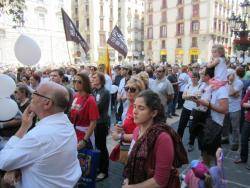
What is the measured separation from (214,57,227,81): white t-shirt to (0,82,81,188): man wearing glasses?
2.61 m

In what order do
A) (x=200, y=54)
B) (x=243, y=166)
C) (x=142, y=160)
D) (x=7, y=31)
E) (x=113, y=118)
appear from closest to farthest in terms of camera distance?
(x=142, y=160)
(x=243, y=166)
(x=113, y=118)
(x=7, y=31)
(x=200, y=54)

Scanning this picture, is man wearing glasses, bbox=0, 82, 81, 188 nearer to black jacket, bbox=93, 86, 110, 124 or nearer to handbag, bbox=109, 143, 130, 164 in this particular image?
handbag, bbox=109, 143, 130, 164

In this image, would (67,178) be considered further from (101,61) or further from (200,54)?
(200,54)

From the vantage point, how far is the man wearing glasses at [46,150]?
1951mm

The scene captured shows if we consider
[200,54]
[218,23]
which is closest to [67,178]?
[200,54]

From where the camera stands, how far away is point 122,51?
11.0m

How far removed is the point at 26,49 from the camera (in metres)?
4.64

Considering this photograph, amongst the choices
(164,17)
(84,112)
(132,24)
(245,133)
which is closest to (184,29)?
(164,17)

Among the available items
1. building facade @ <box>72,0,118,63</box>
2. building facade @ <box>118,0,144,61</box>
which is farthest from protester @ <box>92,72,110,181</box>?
building facade @ <box>118,0,144,61</box>

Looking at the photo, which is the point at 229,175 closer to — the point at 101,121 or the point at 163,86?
the point at 101,121

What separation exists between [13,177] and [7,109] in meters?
1.71

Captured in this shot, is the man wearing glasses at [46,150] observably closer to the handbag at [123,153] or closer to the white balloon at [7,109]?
the handbag at [123,153]

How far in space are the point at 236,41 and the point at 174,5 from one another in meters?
44.3

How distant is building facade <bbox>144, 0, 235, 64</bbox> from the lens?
49.9 m
